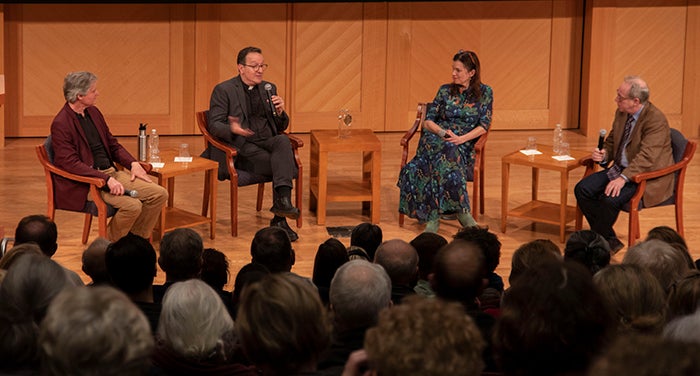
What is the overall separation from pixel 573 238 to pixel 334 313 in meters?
1.50

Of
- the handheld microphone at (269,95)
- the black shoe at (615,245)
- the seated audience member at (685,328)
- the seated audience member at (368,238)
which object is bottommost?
the black shoe at (615,245)

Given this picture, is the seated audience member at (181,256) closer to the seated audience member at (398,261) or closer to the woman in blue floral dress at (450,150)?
the seated audience member at (398,261)

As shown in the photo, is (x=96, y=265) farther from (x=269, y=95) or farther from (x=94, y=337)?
(x=269, y=95)

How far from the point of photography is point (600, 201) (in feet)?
23.0

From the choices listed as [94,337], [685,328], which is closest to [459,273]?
[685,328]

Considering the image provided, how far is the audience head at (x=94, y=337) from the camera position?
2.43 metres

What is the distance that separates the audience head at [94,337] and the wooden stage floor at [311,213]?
3872mm

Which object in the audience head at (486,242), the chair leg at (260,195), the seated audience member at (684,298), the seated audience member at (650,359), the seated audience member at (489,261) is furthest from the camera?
the chair leg at (260,195)

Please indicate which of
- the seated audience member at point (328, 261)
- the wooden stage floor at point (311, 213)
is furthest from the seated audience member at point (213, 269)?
the wooden stage floor at point (311, 213)

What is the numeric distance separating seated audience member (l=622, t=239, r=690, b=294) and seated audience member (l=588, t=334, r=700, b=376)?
7.80 feet

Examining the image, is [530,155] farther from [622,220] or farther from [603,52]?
[603,52]

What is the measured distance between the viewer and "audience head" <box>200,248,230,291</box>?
15.8 ft

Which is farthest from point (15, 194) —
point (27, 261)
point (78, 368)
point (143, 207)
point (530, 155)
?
point (78, 368)

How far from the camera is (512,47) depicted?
11281 mm
